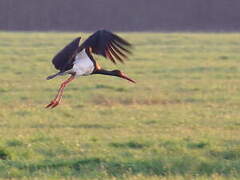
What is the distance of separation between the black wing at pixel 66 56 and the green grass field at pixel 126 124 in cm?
76

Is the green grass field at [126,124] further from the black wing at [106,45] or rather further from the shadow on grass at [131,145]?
the black wing at [106,45]

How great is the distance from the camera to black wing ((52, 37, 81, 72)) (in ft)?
25.8

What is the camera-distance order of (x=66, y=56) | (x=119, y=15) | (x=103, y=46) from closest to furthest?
(x=103, y=46)
(x=66, y=56)
(x=119, y=15)

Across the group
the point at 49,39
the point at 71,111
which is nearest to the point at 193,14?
the point at 49,39

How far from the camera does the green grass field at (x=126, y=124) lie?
284 inches

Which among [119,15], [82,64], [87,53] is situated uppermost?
[87,53]

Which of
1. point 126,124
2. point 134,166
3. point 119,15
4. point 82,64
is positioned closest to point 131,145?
point 82,64

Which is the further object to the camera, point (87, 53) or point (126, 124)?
point (126, 124)

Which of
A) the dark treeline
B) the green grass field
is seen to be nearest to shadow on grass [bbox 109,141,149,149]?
the green grass field

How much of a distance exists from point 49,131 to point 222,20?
110 feet

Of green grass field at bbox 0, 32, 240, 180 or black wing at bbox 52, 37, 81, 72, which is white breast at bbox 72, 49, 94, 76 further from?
green grass field at bbox 0, 32, 240, 180

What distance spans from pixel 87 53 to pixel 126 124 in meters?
2.02

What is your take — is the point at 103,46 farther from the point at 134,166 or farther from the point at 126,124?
the point at 126,124

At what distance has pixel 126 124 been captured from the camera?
9.77 meters
